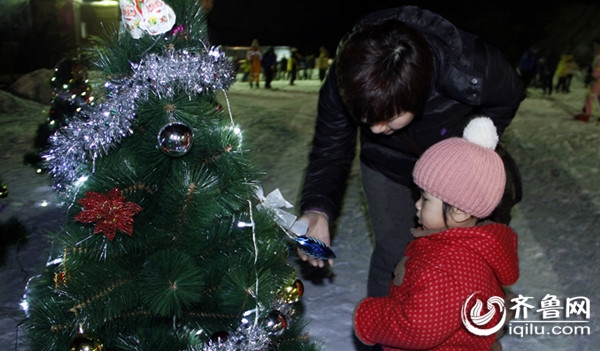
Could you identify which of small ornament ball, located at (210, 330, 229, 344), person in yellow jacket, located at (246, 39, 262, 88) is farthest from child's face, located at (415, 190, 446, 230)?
person in yellow jacket, located at (246, 39, 262, 88)

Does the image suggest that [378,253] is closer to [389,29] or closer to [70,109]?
[389,29]

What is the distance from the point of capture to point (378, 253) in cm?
238

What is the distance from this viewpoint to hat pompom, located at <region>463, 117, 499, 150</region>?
5.70 ft

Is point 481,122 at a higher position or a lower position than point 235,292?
higher

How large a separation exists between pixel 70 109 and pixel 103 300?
278cm

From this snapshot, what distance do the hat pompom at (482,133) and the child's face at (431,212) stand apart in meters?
0.22

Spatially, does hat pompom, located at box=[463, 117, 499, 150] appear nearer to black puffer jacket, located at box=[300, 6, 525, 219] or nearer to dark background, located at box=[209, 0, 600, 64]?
black puffer jacket, located at box=[300, 6, 525, 219]

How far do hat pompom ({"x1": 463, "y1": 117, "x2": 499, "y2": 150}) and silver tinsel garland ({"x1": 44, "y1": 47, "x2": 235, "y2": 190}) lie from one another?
32.8 inches

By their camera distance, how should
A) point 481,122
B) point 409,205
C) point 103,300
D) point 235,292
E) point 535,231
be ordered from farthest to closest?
point 535,231, point 409,205, point 481,122, point 235,292, point 103,300

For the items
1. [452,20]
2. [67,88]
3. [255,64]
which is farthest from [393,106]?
[452,20]

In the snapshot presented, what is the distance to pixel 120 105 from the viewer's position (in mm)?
1457

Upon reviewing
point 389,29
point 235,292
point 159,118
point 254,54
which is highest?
point 389,29

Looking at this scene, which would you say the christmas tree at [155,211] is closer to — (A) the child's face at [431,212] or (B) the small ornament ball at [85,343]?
(B) the small ornament ball at [85,343]

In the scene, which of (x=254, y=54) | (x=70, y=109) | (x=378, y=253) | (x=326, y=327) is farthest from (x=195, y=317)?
(x=254, y=54)
